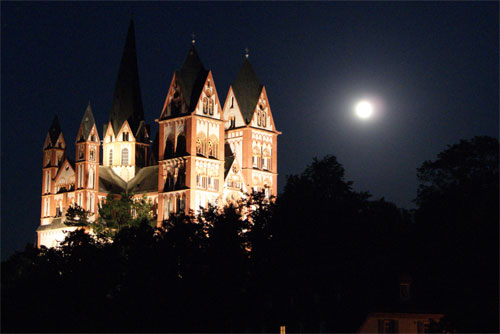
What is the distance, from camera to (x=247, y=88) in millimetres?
103875

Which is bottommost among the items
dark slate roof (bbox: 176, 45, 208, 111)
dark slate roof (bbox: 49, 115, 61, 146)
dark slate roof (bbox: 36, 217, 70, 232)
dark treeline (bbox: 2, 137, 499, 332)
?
dark treeline (bbox: 2, 137, 499, 332)

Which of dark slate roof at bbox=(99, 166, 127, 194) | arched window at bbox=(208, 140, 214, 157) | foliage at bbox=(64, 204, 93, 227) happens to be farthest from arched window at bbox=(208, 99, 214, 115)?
foliage at bbox=(64, 204, 93, 227)

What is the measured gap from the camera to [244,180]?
10019cm

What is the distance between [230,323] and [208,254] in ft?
13.5

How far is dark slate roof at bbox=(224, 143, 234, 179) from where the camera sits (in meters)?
98.2

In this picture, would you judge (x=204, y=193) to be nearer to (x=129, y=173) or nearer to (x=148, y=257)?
(x=129, y=173)

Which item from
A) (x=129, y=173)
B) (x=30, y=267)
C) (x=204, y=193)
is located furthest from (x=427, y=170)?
(x=129, y=173)

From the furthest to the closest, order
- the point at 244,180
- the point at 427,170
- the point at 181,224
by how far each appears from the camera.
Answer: the point at 244,180 < the point at 427,170 < the point at 181,224

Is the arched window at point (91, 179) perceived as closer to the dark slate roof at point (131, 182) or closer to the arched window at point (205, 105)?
the dark slate roof at point (131, 182)

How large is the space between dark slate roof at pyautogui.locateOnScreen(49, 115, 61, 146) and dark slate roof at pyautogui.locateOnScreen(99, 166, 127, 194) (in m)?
6.13

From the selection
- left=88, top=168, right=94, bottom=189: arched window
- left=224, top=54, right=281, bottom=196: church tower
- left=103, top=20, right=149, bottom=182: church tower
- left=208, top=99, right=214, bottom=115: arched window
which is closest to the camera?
left=208, top=99, right=214, bottom=115: arched window

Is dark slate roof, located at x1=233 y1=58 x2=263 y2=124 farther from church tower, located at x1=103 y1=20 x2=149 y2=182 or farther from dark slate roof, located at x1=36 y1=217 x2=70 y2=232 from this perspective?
dark slate roof, located at x1=36 y1=217 x2=70 y2=232

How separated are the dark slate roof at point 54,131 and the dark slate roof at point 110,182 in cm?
613

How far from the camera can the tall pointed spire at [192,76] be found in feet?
316
